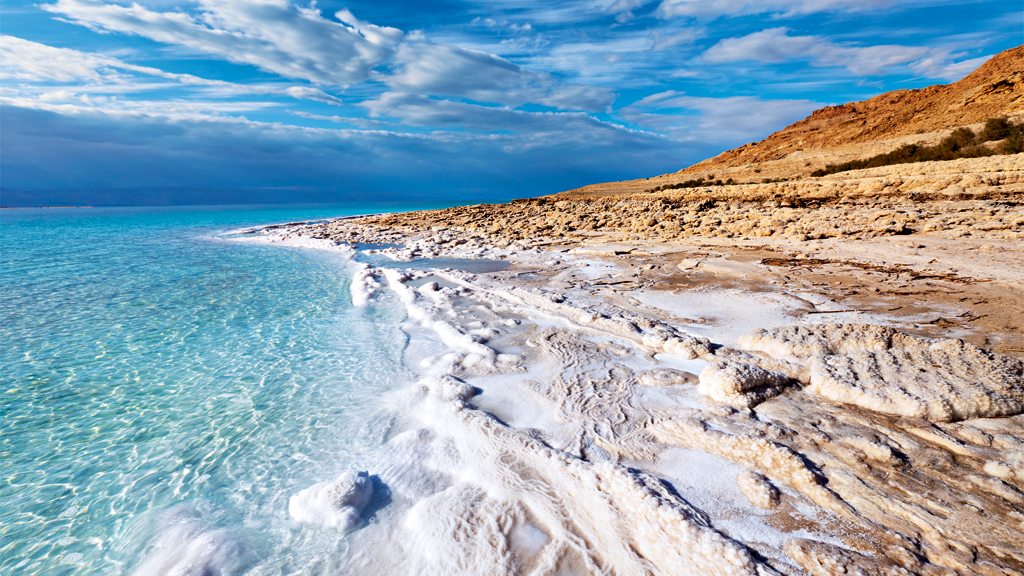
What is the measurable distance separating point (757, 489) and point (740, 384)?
4.06 ft

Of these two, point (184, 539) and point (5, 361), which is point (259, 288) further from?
point (184, 539)

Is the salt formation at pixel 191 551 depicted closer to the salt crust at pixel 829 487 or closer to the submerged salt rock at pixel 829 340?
the salt crust at pixel 829 487

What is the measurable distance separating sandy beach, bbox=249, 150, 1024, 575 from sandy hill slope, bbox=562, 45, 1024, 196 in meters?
28.1

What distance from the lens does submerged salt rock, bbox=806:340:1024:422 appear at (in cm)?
311

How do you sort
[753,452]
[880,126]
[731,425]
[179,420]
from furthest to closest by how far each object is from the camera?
[880,126] → [179,420] → [731,425] → [753,452]

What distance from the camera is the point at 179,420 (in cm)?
422

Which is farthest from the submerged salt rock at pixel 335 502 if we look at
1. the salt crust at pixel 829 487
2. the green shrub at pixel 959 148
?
the green shrub at pixel 959 148

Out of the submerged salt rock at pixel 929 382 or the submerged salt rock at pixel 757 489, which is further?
the submerged salt rock at pixel 929 382

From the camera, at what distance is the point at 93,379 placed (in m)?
5.10

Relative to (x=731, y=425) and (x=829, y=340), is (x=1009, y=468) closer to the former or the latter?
(x=731, y=425)

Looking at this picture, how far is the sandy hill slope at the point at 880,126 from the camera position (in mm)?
28312

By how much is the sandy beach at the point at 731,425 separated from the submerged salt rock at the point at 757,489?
12 mm

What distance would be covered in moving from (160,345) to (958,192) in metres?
22.1

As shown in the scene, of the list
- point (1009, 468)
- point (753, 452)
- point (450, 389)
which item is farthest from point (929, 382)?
point (450, 389)
